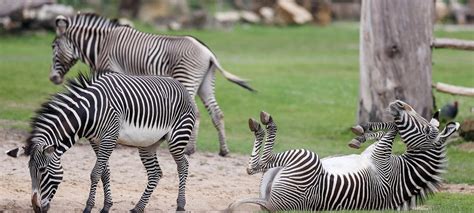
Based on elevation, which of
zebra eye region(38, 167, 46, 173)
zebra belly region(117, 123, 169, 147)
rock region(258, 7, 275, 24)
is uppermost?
zebra eye region(38, 167, 46, 173)

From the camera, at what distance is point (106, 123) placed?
9.50 m

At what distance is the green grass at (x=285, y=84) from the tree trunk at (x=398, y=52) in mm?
1028

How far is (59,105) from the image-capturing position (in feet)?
30.7

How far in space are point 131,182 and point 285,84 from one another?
1051cm

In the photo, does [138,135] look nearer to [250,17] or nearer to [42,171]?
[42,171]

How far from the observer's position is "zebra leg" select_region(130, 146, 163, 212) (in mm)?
10055

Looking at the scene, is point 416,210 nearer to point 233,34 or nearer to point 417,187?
point 417,187

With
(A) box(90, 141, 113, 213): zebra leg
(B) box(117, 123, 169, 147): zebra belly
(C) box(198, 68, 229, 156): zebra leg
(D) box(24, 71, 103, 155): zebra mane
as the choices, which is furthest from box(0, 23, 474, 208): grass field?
(D) box(24, 71, 103, 155): zebra mane

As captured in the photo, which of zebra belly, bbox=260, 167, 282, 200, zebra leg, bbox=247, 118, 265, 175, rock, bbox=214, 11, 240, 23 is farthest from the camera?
rock, bbox=214, 11, 240, 23

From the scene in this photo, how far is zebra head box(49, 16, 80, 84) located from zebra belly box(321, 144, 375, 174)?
629cm

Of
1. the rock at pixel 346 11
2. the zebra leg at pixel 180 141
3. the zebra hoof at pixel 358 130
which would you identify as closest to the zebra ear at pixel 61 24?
the zebra leg at pixel 180 141

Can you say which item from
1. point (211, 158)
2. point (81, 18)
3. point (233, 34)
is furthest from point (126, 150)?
point (233, 34)

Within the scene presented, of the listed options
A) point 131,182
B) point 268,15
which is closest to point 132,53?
point 131,182

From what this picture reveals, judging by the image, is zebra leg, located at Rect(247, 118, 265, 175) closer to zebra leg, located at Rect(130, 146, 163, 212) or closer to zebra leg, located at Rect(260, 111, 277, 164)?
zebra leg, located at Rect(260, 111, 277, 164)
